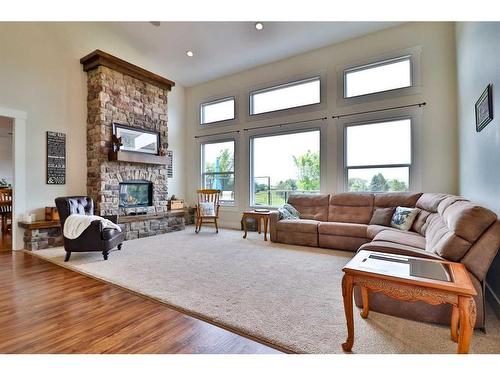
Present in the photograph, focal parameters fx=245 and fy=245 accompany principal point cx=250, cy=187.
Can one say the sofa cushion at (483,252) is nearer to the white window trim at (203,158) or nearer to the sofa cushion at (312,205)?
Answer: the sofa cushion at (312,205)

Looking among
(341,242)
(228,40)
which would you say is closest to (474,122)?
(341,242)

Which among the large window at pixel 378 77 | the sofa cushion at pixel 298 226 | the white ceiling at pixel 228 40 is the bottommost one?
the sofa cushion at pixel 298 226

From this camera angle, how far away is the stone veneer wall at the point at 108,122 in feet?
15.5

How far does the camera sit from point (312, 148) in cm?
526

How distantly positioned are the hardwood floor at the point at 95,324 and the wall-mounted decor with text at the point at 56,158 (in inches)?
93.5

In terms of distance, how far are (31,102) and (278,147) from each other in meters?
4.71

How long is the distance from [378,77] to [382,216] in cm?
266

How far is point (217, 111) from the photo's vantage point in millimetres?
6641

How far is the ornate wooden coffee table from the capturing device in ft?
3.91

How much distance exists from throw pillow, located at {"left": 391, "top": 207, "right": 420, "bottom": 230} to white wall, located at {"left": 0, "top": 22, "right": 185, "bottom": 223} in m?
5.66

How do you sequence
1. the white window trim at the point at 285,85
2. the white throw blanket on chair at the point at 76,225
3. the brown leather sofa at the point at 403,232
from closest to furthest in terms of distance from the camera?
the brown leather sofa at the point at 403,232 → the white throw blanket on chair at the point at 76,225 → the white window trim at the point at 285,85

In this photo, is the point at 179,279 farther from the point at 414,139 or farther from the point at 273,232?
the point at 414,139

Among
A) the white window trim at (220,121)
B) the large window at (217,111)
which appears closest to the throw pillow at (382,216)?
the white window trim at (220,121)
